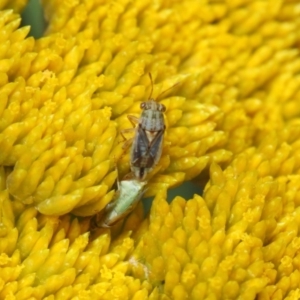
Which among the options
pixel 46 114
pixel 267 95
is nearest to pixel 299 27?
pixel 267 95

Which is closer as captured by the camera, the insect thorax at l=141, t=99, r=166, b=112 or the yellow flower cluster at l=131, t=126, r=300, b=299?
the yellow flower cluster at l=131, t=126, r=300, b=299

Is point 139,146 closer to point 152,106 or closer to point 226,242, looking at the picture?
point 152,106

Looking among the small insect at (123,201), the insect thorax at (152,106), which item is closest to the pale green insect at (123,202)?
the small insect at (123,201)

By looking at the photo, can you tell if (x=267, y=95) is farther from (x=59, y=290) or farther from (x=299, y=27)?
Answer: (x=59, y=290)

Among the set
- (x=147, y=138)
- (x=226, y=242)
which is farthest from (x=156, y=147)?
(x=226, y=242)

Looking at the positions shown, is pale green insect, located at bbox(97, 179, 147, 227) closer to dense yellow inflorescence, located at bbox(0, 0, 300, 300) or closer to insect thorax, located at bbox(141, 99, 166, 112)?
dense yellow inflorescence, located at bbox(0, 0, 300, 300)

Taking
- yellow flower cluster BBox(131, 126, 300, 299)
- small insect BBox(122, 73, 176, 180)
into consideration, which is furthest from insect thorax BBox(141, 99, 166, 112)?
yellow flower cluster BBox(131, 126, 300, 299)
